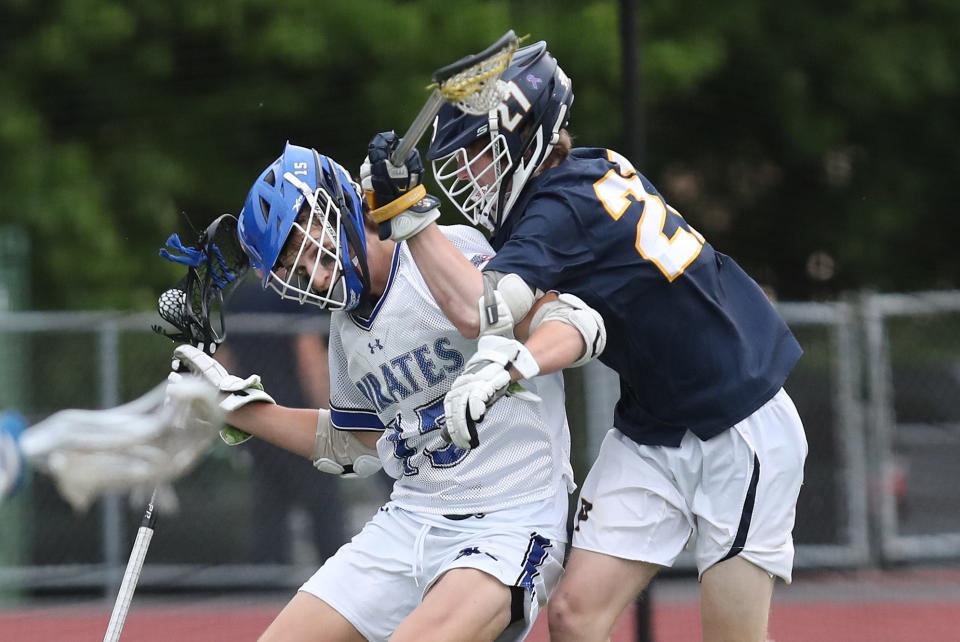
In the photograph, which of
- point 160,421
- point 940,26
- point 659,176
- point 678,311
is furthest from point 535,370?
point 940,26

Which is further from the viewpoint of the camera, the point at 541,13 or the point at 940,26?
the point at 940,26

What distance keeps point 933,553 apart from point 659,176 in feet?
11.2

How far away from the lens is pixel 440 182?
3613mm

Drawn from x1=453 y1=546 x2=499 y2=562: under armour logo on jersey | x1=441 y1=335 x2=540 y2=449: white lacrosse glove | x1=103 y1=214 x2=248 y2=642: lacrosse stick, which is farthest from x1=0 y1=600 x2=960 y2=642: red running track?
x1=441 y1=335 x2=540 y2=449: white lacrosse glove

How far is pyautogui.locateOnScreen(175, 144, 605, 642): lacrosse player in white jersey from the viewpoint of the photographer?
10.9 ft

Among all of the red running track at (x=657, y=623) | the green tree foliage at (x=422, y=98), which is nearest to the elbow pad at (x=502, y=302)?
the red running track at (x=657, y=623)

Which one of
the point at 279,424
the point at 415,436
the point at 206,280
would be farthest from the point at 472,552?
the point at 206,280

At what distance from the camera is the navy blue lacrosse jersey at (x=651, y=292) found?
3381mm

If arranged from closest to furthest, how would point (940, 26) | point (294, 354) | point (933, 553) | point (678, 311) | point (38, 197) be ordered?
point (678, 311)
point (294, 354)
point (933, 553)
point (38, 197)
point (940, 26)

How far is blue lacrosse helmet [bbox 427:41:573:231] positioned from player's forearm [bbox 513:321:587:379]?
397 mm

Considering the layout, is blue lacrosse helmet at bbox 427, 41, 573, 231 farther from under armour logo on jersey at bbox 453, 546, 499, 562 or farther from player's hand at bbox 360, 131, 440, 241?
under armour logo on jersey at bbox 453, 546, 499, 562

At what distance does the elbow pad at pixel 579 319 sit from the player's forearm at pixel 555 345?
A: 0.05 feet

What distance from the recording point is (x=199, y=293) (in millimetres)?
3670

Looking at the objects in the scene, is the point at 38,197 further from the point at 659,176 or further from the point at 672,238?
the point at 672,238
